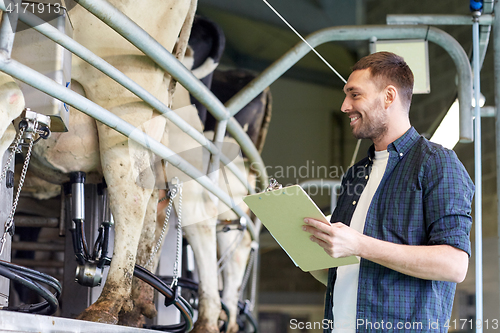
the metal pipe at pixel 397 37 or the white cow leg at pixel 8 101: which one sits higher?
the metal pipe at pixel 397 37

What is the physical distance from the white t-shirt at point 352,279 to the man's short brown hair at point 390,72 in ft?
0.53

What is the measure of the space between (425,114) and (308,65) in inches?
80.4

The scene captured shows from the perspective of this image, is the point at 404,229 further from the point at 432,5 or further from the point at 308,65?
the point at 308,65

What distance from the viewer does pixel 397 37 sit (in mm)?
2441

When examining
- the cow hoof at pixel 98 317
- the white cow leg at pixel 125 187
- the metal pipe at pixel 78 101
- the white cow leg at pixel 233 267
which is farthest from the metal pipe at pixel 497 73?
the white cow leg at pixel 233 267

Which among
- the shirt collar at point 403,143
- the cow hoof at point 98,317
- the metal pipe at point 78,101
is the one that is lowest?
the cow hoof at point 98,317

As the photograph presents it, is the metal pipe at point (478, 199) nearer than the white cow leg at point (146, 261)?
Yes

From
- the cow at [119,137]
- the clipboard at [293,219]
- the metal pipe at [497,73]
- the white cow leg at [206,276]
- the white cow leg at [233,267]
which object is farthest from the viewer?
the white cow leg at [233,267]

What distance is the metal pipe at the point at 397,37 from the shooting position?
2250 mm

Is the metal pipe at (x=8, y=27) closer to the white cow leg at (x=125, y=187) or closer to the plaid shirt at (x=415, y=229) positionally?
the white cow leg at (x=125, y=187)

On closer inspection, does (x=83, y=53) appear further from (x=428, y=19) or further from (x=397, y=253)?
(x=428, y=19)

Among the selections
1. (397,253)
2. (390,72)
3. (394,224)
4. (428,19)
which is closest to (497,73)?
(428,19)

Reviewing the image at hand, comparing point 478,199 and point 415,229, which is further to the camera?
point 478,199

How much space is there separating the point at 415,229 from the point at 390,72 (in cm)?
41
